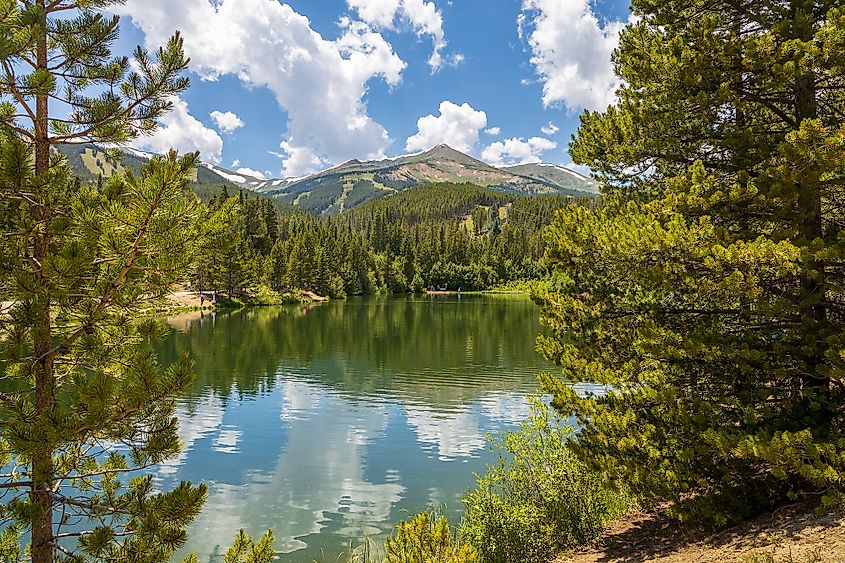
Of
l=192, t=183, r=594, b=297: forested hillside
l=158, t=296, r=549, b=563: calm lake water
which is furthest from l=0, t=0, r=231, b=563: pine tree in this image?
l=192, t=183, r=594, b=297: forested hillside

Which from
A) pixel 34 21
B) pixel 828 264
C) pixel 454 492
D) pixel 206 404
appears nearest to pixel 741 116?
pixel 828 264

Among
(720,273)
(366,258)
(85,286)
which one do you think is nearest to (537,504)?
(720,273)

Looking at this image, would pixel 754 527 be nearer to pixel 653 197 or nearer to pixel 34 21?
pixel 653 197

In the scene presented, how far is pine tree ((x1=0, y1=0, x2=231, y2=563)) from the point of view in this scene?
15.1 ft

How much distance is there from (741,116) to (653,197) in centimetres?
192

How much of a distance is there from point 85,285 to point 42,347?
675 millimetres

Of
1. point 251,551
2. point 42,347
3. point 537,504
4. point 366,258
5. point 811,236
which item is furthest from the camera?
point 366,258

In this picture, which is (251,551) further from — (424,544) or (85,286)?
(85,286)

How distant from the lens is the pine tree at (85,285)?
4.60 metres

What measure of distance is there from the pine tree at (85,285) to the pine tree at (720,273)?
5.95 metres

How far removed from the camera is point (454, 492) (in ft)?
49.5

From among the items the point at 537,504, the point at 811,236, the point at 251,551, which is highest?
the point at 811,236

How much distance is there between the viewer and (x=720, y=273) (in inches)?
288

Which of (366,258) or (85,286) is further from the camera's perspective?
(366,258)
